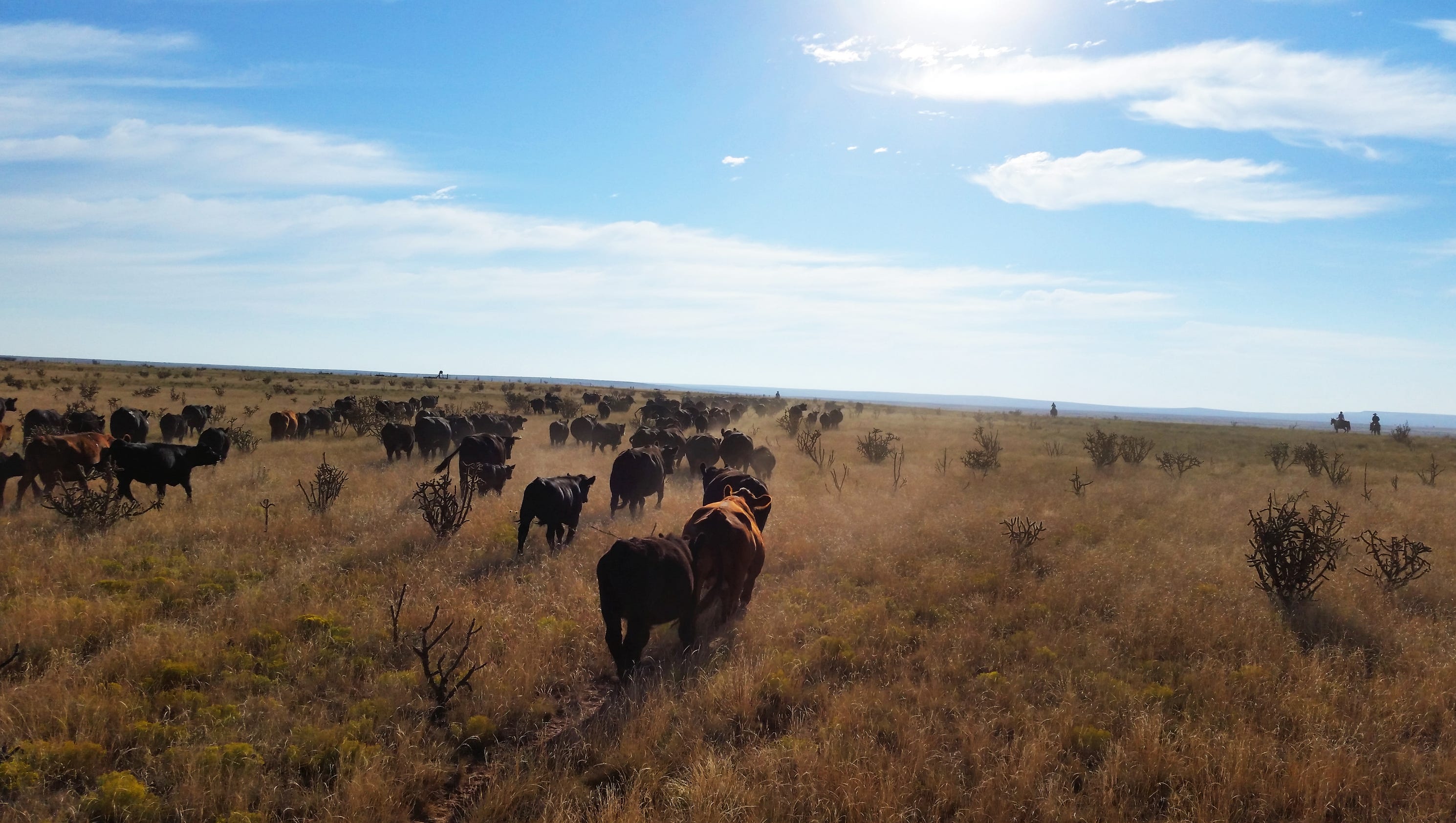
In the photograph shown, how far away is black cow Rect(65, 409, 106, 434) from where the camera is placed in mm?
18453

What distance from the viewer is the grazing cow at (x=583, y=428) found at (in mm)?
25219

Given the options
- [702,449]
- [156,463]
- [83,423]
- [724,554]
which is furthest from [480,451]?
[83,423]

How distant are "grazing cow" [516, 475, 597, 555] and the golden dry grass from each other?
32cm

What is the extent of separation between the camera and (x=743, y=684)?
6078 mm

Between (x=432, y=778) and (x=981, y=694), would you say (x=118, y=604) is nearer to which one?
(x=432, y=778)

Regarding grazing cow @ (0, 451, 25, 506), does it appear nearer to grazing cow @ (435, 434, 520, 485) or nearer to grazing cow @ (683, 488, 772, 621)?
grazing cow @ (435, 434, 520, 485)

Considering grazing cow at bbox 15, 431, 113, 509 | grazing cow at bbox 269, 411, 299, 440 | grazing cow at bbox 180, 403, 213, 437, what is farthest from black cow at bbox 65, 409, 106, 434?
grazing cow at bbox 15, 431, 113, 509

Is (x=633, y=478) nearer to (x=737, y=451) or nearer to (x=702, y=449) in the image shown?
(x=737, y=451)

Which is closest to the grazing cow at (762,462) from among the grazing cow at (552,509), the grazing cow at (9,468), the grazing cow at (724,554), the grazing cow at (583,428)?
the grazing cow at (583,428)

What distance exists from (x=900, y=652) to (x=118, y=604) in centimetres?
813

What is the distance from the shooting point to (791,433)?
31.9 m

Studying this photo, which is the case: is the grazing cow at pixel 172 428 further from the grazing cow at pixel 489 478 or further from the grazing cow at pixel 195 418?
the grazing cow at pixel 489 478

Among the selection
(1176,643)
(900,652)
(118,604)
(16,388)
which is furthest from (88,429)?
(16,388)

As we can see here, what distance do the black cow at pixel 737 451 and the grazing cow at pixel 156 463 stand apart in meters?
11.6
